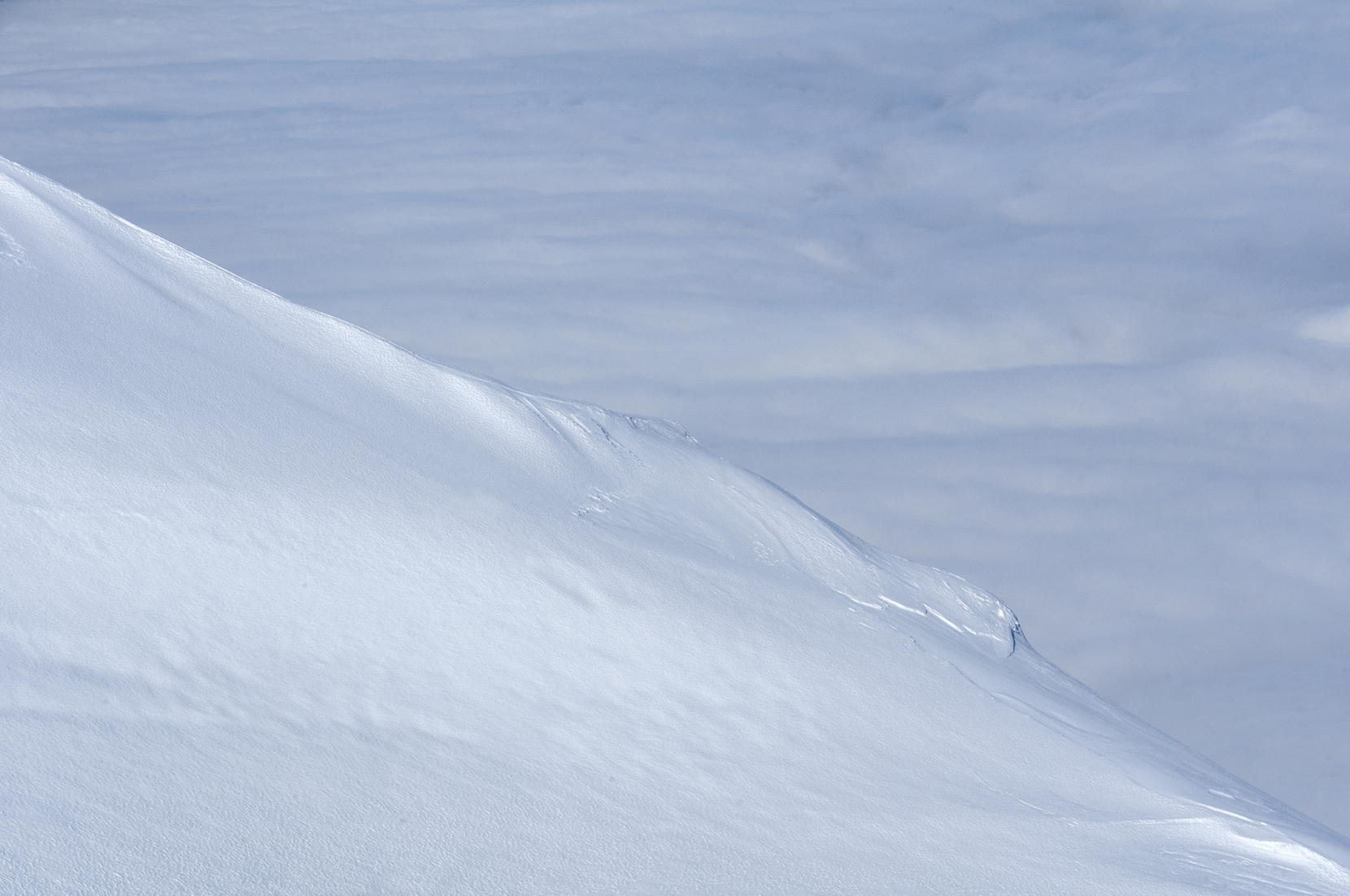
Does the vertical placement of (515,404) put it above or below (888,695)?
A: above

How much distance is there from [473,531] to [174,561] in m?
0.46

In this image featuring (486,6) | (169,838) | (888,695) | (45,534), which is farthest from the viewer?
(486,6)

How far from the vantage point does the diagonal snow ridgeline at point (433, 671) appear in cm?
113

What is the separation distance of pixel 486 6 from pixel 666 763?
15.1 meters

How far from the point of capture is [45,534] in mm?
1358

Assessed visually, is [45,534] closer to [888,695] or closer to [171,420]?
[171,420]

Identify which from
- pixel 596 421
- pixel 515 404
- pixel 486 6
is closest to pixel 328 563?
pixel 515 404

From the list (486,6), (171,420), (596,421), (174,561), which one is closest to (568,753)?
(174,561)

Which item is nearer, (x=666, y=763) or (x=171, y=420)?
(x=666, y=763)

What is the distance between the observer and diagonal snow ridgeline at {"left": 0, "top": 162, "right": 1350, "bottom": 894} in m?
1.13

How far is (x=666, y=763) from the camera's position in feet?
4.70

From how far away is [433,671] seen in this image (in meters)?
1.45

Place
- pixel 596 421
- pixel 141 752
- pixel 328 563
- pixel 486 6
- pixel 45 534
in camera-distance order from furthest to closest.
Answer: pixel 486 6 → pixel 596 421 → pixel 328 563 → pixel 45 534 → pixel 141 752

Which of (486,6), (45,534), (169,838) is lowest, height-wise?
(169,838)
